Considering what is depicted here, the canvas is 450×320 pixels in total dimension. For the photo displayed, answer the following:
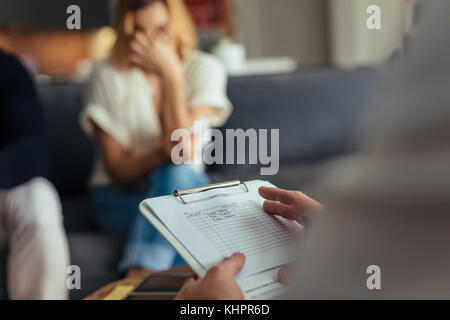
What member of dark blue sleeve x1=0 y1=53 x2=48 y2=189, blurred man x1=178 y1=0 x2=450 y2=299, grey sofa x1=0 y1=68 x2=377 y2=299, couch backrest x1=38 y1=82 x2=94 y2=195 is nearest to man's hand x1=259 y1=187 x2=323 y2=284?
blurred man x1=178 y1=0 x2=450 y2=299

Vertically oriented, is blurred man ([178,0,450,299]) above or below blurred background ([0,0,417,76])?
below

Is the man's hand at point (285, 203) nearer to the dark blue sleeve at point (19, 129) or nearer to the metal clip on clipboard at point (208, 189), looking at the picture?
the metal clip on clipboard at point (208, 189)

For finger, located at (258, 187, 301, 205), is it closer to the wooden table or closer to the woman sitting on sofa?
the wooden table

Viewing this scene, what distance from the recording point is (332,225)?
26cm

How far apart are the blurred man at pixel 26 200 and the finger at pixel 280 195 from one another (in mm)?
428

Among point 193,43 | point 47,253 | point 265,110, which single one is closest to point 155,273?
point 47,253

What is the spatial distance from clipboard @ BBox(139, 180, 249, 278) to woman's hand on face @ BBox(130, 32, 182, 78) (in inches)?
22.8

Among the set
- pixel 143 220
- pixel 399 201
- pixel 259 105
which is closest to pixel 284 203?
pixel 399 201

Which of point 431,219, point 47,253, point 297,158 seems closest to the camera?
point 431,219

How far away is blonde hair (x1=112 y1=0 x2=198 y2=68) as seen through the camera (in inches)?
39.9

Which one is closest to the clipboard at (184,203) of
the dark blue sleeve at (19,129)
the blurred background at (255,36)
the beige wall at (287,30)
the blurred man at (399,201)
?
the blurred man at (399,201)

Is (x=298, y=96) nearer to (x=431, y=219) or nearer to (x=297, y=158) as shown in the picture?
(x=297, y=158)
